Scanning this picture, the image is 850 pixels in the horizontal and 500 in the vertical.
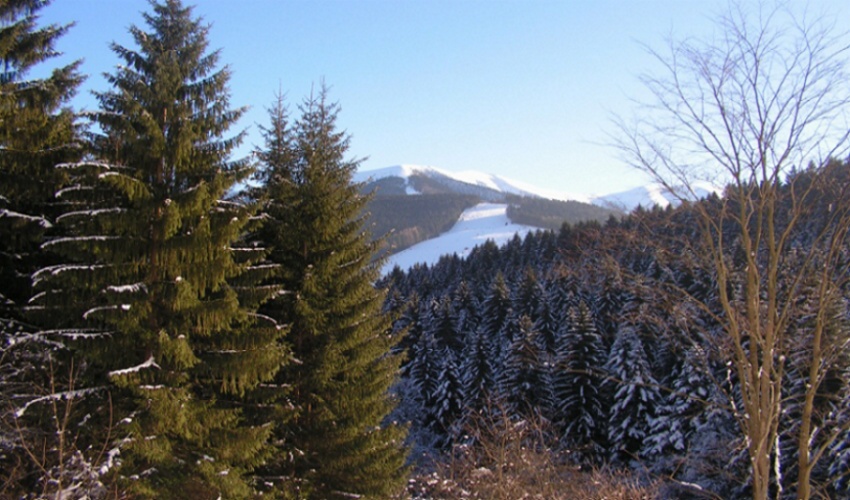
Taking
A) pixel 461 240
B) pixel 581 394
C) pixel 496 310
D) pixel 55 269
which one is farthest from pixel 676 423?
pixel 461 240

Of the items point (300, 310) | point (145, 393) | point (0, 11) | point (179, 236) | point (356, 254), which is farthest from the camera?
point (356, 254)

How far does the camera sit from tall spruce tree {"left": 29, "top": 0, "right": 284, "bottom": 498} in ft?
27.7

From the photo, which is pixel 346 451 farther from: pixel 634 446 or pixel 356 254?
pixel 634 446

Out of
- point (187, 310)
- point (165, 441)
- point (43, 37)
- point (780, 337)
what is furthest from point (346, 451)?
point (43, 37)

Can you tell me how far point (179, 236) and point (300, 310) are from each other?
2.94 metres

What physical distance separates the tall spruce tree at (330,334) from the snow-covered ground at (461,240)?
123432 mm

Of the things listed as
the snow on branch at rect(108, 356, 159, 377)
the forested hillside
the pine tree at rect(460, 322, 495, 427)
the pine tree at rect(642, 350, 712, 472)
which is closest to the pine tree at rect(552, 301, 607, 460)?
the forested hillside

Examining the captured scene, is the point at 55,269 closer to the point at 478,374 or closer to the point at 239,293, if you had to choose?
the point at 239,293

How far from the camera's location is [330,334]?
37.6ft

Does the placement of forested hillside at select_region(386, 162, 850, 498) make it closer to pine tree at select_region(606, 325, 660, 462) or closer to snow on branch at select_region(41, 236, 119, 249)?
pine tree at select_region(606, 325, 660, 462)

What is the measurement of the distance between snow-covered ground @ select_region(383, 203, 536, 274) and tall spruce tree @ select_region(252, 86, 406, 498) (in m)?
123

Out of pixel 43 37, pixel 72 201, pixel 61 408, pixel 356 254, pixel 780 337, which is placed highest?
pixel 43 37

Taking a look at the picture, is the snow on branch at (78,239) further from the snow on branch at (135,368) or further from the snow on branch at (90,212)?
the snow on branch at (135,368)

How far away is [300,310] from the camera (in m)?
10.9
